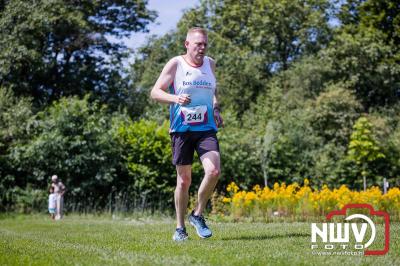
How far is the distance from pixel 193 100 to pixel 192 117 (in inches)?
7.7

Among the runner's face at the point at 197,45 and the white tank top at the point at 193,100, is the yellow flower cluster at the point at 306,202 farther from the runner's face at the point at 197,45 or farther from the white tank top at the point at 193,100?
the runner's face at the point at 197,45

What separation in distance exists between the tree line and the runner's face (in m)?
14.6

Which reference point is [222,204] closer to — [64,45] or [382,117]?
[64,45]

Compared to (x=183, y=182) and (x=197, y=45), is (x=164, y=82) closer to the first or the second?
(x=197, y=45)

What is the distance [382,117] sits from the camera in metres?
32.7

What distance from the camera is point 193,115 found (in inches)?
251

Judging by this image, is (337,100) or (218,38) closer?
(337,100)

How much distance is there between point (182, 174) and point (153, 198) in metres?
17.1

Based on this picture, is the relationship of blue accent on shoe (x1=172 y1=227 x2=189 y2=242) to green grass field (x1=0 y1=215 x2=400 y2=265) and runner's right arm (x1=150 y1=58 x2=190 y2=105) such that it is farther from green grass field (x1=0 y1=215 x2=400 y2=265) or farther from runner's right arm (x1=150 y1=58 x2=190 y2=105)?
runner's right arm (x1=150 y1=58 x2=190 y2=105)

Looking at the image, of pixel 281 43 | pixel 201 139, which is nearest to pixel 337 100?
pixel 281 43

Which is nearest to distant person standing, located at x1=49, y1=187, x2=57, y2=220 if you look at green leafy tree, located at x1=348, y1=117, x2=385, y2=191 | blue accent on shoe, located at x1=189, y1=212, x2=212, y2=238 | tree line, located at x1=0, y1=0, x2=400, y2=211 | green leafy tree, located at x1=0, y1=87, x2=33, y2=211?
tree line, located at x1=0, y1=0, x2=400, y2=211

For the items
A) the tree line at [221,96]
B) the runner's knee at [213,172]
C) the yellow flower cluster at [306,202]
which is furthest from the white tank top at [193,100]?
the tree line at [221,96]

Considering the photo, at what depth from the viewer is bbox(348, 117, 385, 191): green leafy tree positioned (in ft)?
90.6

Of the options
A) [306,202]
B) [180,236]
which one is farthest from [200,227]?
[306,202]
